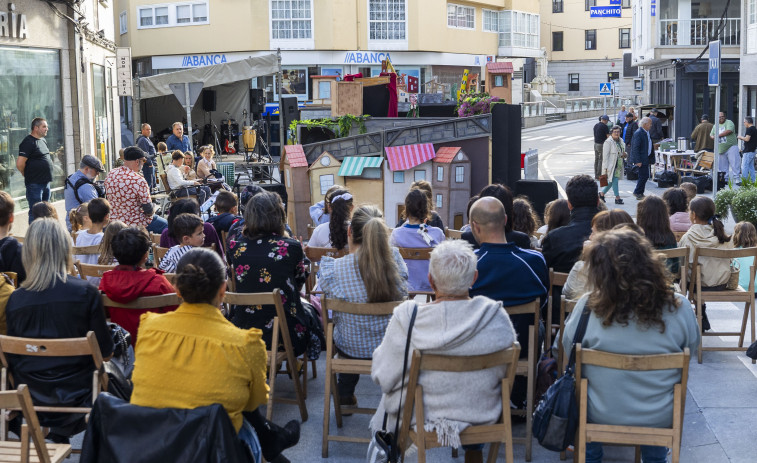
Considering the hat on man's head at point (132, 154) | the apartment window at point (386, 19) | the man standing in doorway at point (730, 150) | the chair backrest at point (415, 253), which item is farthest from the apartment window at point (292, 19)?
the chair backrest at point (415, 253)

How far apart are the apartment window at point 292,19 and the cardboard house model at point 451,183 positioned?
25465 millimetres

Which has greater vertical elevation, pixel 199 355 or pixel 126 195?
pixel 126 195

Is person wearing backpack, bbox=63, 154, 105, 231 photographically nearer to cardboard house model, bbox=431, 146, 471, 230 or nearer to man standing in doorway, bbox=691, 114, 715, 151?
cardboard house model, bbox=431, 146, 471, 230

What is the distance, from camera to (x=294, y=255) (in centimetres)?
569

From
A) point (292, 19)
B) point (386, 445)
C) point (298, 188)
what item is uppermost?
point (292, 19)

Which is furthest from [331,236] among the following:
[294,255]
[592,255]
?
[592,255]

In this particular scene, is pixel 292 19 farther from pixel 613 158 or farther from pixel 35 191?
pixel 35 191

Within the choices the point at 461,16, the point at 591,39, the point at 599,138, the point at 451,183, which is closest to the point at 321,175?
the point at 451,183

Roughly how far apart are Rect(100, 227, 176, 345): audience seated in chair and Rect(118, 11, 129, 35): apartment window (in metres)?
35.4

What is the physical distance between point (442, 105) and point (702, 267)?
9372 mm

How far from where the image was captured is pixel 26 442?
13.1 feet

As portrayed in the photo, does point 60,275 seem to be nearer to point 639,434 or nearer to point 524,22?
point 639,434

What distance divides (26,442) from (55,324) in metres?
0.82

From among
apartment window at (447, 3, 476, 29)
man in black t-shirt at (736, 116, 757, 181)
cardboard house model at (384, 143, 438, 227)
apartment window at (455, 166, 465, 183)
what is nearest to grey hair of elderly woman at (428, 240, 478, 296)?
cardboard house model at (384, 143, 438, 227)
